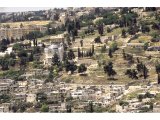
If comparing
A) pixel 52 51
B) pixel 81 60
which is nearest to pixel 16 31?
pixel 52 51

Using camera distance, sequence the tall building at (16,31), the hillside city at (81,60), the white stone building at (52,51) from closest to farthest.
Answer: the hillside city at (81,60) < the white stone building at (52,51) < the tall building at (16,31)

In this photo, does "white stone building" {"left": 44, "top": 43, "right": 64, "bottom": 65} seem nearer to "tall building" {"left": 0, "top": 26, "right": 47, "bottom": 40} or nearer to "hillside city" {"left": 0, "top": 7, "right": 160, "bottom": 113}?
"hillside city" {"left": 0, "top": 7, "right": 160, "bottom": 113}

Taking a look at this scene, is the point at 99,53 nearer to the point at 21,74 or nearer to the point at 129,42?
the point at 129,42

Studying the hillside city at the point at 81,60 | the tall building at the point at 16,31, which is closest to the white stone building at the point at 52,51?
the hillside city at the point at 81,60

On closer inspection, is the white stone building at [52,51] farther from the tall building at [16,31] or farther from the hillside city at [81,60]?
the tall building at [16,31]

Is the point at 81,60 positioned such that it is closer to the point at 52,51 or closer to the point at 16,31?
the point at 52,51

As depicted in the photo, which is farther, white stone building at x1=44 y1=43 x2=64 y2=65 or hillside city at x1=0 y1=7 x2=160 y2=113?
white stone building at x1=44 y1=43 x2=64 y2=65

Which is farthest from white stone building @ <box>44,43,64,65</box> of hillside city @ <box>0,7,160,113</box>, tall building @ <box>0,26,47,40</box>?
tall building @ <box>0,26,47,40</box>
